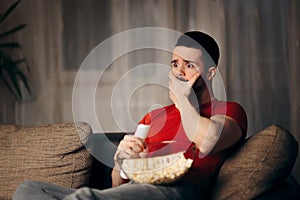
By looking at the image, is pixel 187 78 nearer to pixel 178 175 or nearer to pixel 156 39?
pixel 178 175

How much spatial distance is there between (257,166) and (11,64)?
206cm

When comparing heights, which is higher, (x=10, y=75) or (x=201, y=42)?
(x=201, y=42)

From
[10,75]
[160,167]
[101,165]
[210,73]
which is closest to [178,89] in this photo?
[210,73]

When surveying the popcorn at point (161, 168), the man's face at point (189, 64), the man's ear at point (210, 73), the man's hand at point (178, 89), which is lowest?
the popcorn at point (161, 168)

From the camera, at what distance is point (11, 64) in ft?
11.9

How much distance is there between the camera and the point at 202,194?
6.91 feet

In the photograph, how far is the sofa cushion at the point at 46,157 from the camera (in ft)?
8.18

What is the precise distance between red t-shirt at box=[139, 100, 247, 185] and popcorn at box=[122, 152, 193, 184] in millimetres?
206

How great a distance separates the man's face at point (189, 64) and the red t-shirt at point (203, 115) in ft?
0.43

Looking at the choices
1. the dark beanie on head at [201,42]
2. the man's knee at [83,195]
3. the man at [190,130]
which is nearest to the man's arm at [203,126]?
the man at [190,130]

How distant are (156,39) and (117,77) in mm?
338

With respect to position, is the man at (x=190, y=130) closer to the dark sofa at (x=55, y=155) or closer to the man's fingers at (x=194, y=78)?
the man's fingers at (x=194, y=78)

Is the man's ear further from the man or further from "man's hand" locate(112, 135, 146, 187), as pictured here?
"man's hand" locate(112, 135, 146, 187)

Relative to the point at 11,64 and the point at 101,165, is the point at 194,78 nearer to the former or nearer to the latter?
the point at 101,165
